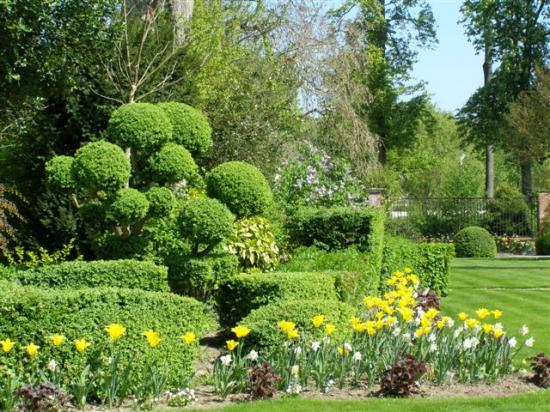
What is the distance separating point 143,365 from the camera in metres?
6.12

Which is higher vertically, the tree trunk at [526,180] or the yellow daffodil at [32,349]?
the tree trunk at [526,180]

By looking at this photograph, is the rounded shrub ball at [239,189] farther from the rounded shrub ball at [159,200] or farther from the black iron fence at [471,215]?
A: the black iron fence at [471,215]

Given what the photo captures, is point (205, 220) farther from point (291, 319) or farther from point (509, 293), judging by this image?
point (509, 293)

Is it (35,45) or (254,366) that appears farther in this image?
(35,45)

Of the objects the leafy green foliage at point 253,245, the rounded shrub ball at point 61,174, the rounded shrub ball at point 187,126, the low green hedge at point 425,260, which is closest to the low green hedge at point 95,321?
the rounded shrub ball at point 61,174

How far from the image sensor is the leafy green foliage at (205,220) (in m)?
9.56

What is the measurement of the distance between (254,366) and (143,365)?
0.90 m

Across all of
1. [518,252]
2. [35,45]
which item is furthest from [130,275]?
[518,252]

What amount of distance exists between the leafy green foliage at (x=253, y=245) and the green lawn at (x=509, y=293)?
9.71ft

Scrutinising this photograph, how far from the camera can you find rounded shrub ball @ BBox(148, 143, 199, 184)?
1026 cm

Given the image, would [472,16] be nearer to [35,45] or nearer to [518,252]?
[518,252]

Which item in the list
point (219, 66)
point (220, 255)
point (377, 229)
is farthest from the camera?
point (219, 66)

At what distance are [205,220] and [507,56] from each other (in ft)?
105

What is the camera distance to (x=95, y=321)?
20.0 feet
